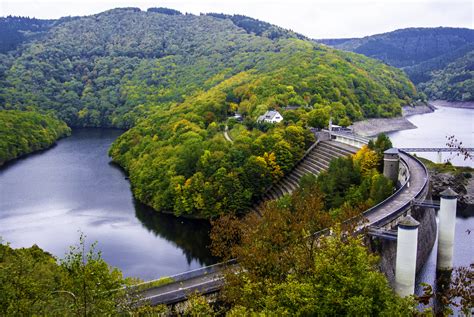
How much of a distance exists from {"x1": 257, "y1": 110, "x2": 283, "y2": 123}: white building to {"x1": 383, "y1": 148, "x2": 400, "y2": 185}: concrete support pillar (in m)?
29.3

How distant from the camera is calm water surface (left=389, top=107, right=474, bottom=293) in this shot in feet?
128

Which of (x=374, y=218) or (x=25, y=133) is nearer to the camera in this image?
(x=374, y=218)

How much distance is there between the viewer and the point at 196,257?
1735 inches

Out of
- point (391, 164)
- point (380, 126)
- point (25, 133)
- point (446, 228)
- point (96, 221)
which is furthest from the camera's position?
point (380, 126)

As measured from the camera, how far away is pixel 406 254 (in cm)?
2922

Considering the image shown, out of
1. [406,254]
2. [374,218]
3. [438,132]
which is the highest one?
[374,218]

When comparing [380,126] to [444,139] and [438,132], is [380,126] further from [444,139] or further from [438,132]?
[444,139]

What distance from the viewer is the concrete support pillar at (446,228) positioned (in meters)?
36.3

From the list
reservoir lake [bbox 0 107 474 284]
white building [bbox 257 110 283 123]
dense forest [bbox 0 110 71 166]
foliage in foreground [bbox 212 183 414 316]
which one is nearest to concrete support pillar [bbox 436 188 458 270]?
reservoir lake [bbox 0 107 474 284]

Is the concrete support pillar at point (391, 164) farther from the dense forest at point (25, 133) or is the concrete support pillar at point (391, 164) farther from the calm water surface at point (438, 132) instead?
the dense forest at point (25, 133)

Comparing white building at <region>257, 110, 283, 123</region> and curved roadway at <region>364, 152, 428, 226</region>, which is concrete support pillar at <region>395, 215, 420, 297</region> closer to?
curved roadway at <region>364, 152, 428, 226</region>

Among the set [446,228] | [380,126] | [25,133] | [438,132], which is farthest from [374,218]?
[25,133]

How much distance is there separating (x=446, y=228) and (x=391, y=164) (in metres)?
9.32

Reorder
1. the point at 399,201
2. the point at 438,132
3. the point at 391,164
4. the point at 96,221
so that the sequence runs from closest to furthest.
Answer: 1. the point at 399,201
2. the point at 391,164
3. the point at 96,221
4. the point at 438,132
